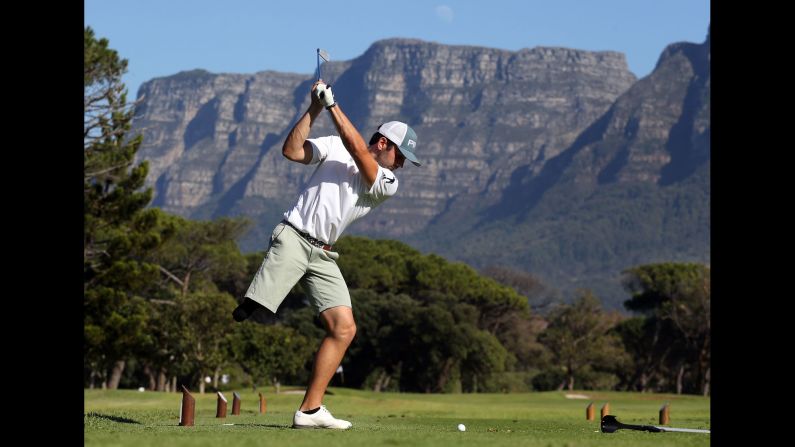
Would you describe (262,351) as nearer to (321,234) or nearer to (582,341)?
(582,341)

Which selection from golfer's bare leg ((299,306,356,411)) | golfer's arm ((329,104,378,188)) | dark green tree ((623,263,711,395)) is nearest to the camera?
golfer's arm ((329,104,378,188))

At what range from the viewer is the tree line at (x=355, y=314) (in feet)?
138

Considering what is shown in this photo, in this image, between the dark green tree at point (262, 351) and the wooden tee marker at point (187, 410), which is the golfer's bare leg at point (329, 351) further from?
the dark green tree at point (262, 351)

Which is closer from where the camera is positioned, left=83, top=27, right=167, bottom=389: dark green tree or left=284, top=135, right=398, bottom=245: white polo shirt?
left=284, top=135, right=398, bottom=245: white polo shirt

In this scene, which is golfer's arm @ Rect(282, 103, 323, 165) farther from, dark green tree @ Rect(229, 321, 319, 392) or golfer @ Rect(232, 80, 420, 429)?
dark green tree @ Rect(229, 321, 319, 392)

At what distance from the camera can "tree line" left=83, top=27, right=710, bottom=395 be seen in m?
42.2

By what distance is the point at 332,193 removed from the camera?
854 cm

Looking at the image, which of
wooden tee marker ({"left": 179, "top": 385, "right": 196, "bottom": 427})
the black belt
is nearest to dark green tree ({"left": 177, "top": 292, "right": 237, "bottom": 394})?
wooden tee marker ({"left": 179, "top": 385, "right": 196, "bottom": 427})

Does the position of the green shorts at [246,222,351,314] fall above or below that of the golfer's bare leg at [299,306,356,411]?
above

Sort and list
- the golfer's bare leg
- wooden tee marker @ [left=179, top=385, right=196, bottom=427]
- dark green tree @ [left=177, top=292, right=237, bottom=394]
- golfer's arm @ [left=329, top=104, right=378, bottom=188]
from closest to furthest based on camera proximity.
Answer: golfer's arm @ [left=329, top=104, right=378, bottom=188] → the golfer's bare leg → wooden tee marker @ [left=179, top=385, right=196, bottom=427] → dark green tree @ [left=177, top=292, right=237, bottom=394]

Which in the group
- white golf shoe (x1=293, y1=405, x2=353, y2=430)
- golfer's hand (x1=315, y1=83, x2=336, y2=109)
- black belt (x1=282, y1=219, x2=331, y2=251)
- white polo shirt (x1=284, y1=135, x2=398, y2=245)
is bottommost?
white golf shoe (x1=293, y1=405, x2=353, y2=430)

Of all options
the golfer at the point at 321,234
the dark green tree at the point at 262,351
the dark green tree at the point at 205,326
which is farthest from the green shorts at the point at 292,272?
the dark green tree at the point at 262,351
